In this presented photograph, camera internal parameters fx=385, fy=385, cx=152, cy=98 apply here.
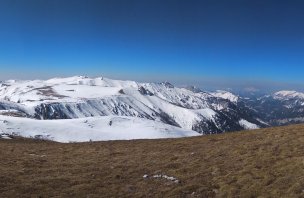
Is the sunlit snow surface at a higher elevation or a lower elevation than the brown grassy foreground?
lower

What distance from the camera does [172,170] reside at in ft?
99.9

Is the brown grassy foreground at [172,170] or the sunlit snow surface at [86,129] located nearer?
the brown grassy foreground at [172,170]

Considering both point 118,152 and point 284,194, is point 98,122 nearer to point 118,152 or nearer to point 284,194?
point 118,152

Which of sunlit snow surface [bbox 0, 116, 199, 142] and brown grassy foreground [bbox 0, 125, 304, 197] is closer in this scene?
brown grassy foreground [bbox 0, 125, 304, 197]

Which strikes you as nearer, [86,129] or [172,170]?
[172,170]

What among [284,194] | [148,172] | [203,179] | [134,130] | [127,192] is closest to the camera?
[284,194]

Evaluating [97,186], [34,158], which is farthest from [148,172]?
[34,158]

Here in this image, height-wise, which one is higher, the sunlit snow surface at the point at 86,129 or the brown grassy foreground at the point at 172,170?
the brown grassy foreground at the point at 172,170

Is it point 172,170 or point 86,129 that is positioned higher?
point 172,170

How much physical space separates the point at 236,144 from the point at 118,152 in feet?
42.0

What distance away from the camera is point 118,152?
139 feet

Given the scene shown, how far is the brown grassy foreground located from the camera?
24.3 meters

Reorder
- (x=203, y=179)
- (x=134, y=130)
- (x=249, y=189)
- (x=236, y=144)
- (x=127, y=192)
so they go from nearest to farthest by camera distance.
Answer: (x=249, y=189), (x=127, y=192), (x=203, y=179), (x=236, y=144), (x=134, y=130)

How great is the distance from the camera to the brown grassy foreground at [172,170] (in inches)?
956
